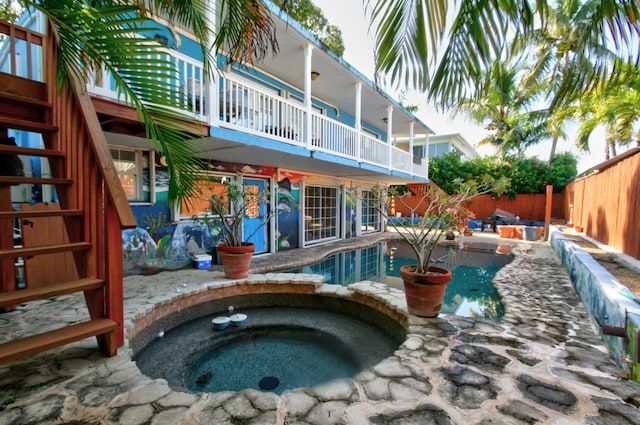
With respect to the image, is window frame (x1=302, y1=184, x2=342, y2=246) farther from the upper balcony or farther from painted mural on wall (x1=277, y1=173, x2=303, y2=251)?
the upper balcony

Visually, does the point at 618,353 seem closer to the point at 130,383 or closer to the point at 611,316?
the point at 611,316

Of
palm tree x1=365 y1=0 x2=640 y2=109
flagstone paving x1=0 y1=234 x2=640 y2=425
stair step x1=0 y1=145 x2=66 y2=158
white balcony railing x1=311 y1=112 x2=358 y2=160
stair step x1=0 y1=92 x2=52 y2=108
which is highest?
white balcony railing x1=311 y1=112 x2=358 y2=160

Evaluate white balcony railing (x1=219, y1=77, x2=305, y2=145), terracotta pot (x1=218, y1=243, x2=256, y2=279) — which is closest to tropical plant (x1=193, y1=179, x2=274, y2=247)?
terracotta pot (x1=218, y1=243, x2=256, y2=279)

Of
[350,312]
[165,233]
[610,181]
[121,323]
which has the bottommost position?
[350,312]

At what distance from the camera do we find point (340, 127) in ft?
23.6

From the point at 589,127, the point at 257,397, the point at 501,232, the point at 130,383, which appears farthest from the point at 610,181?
the point at 130,383

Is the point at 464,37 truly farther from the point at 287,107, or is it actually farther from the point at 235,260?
the point at 287,107

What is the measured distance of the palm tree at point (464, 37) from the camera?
1.56m

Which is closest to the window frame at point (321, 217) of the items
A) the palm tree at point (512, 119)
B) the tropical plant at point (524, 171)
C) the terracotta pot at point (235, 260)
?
the terracotta pot at point (235, 260)

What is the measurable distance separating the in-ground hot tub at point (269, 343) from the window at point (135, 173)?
2.44 metres

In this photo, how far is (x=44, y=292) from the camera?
197cm

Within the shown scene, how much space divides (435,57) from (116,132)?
4.22 m

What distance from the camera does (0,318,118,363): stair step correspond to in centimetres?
186

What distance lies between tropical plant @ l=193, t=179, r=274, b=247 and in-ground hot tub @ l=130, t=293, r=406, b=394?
1267mm
